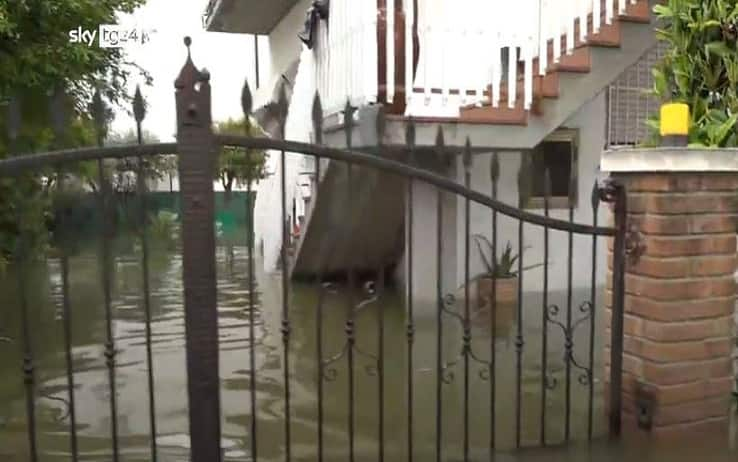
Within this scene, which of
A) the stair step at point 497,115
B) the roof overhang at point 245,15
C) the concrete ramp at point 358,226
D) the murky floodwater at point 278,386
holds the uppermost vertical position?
the roof overhang at point 245,15

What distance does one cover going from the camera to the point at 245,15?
1227cm

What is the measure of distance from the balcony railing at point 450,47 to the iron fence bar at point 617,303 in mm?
2031

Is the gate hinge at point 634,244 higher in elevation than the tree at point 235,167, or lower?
lower

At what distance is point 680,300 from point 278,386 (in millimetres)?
2373

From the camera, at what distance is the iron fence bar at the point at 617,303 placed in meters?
3.12

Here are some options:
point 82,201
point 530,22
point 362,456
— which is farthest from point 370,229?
point 82,201

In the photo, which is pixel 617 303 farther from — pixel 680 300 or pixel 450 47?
pixel 450 47

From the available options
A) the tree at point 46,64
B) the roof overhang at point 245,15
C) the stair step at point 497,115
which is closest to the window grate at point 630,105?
the stair step at point 497,115

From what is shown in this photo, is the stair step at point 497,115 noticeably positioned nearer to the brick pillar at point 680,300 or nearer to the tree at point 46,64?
the brick pillar at point 680,300

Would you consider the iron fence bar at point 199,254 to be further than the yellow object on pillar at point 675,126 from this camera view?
No

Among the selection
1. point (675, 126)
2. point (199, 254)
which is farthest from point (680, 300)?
point (199, 254)

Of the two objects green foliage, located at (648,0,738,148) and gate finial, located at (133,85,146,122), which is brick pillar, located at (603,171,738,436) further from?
gate finial, located at (133,85,146,122)

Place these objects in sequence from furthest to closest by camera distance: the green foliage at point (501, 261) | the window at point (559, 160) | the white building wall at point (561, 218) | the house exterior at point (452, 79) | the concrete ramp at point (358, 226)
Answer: the window at point (559, 160) → the white building wall at point (561, 218) → the green foliage at point (501, 261) → the concrete ramp at point (358, 226) → the house exterior at point (452, 79)

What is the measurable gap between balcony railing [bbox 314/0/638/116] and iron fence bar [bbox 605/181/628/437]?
2.03m
